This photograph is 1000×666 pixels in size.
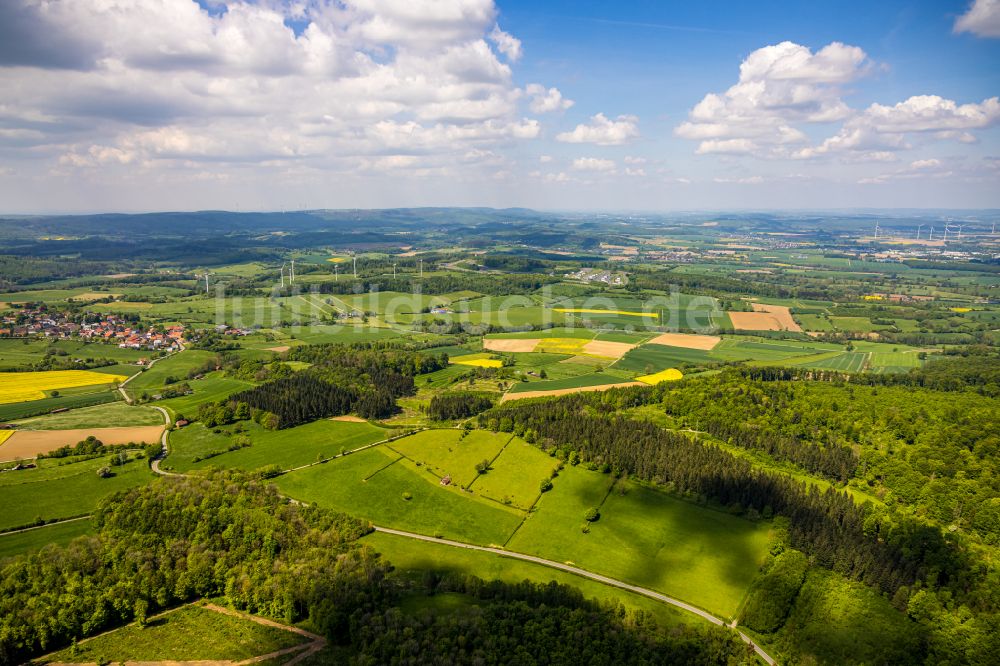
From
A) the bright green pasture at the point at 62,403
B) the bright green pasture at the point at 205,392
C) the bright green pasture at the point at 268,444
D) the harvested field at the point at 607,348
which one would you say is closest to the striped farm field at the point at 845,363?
the harvested field at the point at 607,348

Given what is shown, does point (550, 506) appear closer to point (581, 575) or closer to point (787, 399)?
point (581, 575)

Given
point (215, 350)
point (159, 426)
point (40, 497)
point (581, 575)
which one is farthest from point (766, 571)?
point (215, 350)

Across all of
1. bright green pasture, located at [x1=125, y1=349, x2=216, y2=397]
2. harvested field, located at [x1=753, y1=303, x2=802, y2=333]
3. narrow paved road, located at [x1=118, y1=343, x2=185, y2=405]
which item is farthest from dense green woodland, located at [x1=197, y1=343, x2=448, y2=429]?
harvested field, located at [x1=753, y1=303, x2=802, y2=333]

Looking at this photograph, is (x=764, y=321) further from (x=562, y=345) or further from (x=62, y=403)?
(x=62, y=403)

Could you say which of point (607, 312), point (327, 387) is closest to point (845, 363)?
point (607, 312)

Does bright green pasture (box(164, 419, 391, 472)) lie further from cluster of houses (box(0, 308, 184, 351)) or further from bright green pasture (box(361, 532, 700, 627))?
cluster of houses (box(0, 308, 184, 351))
